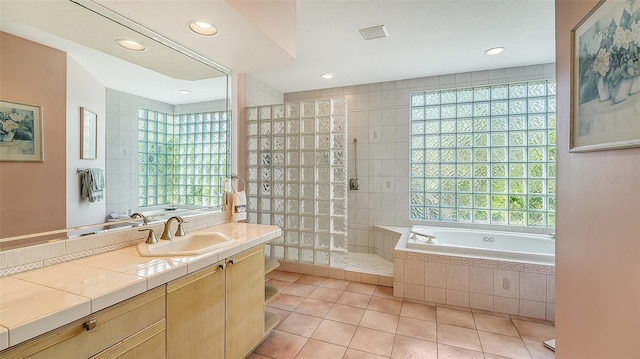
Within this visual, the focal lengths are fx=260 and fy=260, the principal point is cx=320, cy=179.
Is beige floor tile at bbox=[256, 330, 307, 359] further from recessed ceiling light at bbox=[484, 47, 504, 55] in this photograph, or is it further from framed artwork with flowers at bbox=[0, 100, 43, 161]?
recessed ceiling light at bbox=[484, 47, 504, 55]

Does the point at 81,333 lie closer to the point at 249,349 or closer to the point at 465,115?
the point at 249,349

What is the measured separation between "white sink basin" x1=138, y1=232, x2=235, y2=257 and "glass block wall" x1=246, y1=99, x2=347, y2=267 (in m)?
1.40

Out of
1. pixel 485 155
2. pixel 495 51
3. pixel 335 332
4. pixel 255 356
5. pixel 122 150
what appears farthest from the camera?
pixel 485 155

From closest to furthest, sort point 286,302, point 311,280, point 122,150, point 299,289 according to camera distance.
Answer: point 122,150
point 286,302
point 299,289
point 311,280

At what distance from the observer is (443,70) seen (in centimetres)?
329

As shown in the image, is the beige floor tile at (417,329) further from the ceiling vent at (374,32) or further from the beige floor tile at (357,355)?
the ceiling vent at (374,32)

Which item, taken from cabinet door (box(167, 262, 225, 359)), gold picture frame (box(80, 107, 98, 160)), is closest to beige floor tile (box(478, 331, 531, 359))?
cabinet door (box(167, 262, 225, 359))

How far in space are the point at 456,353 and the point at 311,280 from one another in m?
1.62

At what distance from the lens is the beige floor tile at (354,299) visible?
2.51m

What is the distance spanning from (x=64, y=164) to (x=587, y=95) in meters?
2.44

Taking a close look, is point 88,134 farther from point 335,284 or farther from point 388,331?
point 335,284

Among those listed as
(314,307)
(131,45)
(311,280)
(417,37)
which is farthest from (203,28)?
(311,280)

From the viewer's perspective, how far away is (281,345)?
6.29 feet

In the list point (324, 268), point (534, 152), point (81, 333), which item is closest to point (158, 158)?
point (81, 333)
